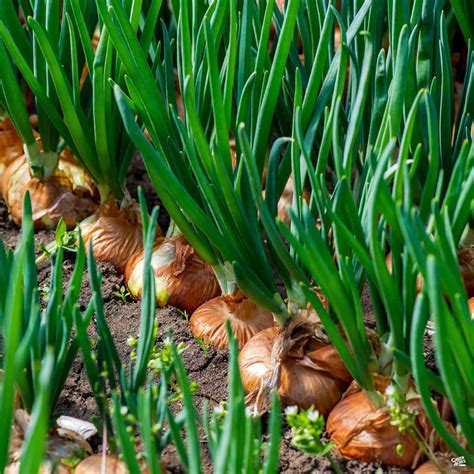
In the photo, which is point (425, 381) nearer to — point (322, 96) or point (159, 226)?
point (322, 96)

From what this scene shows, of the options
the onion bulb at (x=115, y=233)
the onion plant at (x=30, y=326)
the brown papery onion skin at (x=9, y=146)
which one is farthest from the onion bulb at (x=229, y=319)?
the brown papery onion skin at (x=9, y=146)

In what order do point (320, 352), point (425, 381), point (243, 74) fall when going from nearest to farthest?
point (425, 381) < point (320, 352) < point (243, 74)

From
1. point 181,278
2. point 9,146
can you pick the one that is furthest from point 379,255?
point 9,146

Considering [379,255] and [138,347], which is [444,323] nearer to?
[379,255]

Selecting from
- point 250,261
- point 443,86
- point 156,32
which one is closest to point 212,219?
point 250,261

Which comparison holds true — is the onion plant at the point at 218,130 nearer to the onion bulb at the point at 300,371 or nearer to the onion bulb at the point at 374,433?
the onion bulb at the point at 300,371

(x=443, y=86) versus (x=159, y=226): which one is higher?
(x=443, y=86)
